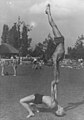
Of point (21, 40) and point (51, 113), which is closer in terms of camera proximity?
point (51, 113)

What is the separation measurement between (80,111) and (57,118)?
1258 millimetres

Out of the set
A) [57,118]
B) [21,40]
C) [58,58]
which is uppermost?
[21,40]

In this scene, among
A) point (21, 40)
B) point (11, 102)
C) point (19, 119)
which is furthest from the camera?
point (21, 40)

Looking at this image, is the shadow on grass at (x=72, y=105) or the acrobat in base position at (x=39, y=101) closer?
the acrobat in base position at (x=39, y=101)

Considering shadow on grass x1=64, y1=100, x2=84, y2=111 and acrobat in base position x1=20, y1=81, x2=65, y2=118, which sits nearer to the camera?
acrobat in base position x1=20, y1=81, x2=65, y2=118

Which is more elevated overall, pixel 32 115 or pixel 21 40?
pixel 21 40

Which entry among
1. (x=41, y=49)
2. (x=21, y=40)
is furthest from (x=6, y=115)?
(x=41, y=49)

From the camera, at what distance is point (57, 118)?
8047 mm

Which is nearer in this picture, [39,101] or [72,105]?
[39,101]

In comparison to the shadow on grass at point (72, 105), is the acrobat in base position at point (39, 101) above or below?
above

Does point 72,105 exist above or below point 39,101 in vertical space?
below

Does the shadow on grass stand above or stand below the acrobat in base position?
below

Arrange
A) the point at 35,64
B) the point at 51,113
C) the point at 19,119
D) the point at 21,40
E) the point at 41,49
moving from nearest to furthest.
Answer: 1. the point at 19,119
2. the point at 51,113
3. the point at 35,64
4. the point at 21,40
5. the point at 41,49

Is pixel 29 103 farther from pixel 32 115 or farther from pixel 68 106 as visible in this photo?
pixel 68 106
